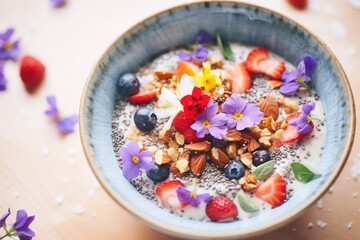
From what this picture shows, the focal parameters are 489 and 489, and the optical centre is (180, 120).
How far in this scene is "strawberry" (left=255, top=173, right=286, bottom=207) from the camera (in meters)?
1.23

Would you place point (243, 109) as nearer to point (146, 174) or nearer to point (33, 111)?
point (146, 174)

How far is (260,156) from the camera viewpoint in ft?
4.21

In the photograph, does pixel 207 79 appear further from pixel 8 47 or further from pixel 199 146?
pixel 8 47

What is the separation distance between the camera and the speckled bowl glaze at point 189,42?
117 centimetres

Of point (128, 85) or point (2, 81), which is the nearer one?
point (128, 85)

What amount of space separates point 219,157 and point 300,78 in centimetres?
34

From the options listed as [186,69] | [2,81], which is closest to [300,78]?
[186,69]

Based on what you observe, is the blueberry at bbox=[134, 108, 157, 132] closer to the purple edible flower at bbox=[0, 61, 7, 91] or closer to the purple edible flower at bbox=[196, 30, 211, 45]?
the purple edible flower at bbox=[196, 30, 211, 45]

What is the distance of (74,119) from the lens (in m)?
1.59

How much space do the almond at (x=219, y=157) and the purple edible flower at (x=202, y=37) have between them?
1.33 feet

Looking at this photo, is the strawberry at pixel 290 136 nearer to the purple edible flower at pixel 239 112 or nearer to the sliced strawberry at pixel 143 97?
the purple edible flower at pixel 239 112

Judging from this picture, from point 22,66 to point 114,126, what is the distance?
0.48 m

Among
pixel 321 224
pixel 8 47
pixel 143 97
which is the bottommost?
pixel 321 224

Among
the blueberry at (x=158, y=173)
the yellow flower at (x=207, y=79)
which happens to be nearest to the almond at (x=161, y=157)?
the blueberry at (x=158, y=173)
